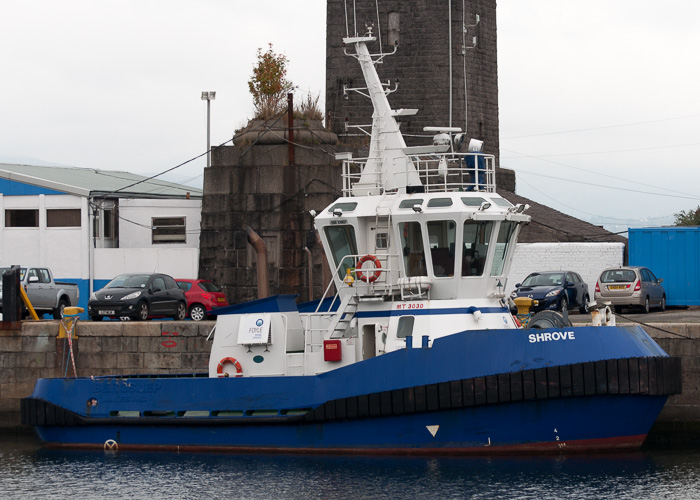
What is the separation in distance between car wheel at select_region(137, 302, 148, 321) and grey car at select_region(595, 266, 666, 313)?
11.2 m

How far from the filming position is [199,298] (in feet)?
94.9

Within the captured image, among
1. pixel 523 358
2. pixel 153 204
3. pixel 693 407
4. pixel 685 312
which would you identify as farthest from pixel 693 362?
pixel 153 204

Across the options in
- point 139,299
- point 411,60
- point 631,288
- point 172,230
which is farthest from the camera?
point 411,60

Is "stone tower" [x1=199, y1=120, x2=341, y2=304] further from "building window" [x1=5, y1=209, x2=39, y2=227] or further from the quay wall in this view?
the quay wall

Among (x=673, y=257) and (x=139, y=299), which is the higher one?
(x=673, y=257)

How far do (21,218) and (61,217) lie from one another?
142cm

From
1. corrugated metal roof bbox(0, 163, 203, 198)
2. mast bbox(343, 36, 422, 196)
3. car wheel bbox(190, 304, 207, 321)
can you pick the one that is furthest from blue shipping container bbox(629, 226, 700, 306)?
corrugated metal roof bbox(0, 163, 203, 198)

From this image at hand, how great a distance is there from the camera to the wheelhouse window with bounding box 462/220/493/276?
1784cm

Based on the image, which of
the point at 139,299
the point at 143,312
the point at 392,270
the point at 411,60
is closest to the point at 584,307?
the point at 143,312

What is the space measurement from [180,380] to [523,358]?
5.96m

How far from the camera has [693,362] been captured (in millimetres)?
19453

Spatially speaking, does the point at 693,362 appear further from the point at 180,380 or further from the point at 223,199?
the point at 223,199

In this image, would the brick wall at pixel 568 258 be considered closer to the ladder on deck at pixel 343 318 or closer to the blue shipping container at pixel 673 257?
the blue shipping container at pixel 673 257

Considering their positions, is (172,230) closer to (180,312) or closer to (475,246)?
(180,312)
